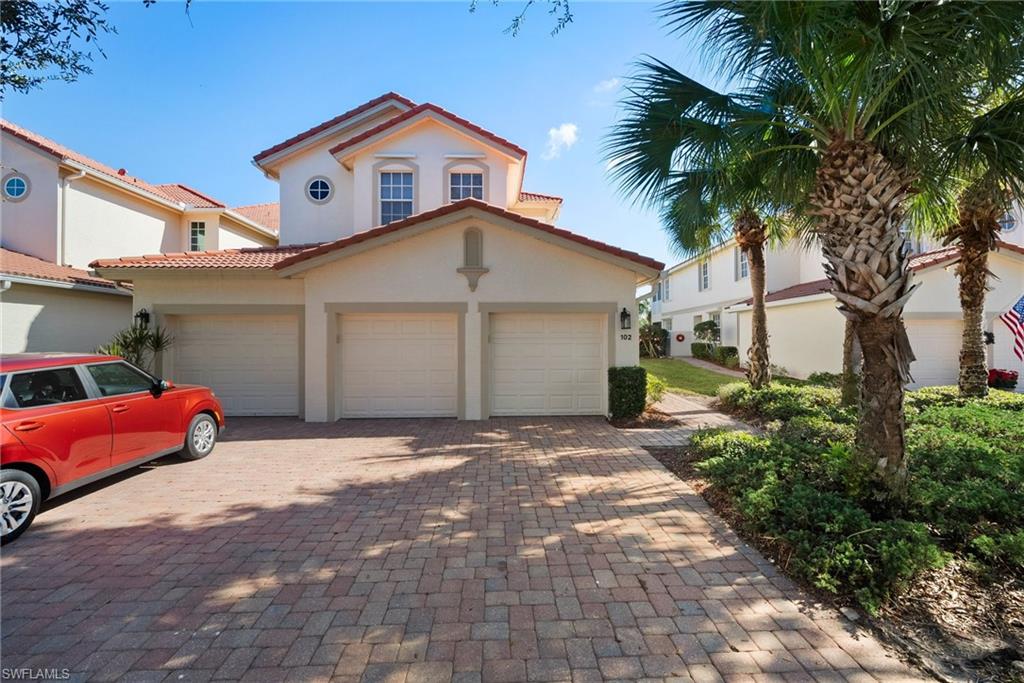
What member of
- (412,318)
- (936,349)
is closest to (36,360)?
(412,318)

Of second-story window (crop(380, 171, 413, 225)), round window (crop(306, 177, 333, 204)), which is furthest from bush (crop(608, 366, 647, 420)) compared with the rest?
round window (crop(306, 177, 333, 204))

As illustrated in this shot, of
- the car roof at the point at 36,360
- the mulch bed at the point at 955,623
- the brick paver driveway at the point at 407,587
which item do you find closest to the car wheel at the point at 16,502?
the brick paver driveway at the point at 407,587

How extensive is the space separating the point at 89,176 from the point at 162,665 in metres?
17.8

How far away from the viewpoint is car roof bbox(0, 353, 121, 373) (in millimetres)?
4691

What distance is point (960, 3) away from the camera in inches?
159

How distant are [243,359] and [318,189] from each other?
20.8ft

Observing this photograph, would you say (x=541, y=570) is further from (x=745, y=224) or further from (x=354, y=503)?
(x=745, y=224)

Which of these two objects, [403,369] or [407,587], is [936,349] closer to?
[403,369]

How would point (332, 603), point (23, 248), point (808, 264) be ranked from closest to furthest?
point (332, 603), point (23, 248), point (808, 264)

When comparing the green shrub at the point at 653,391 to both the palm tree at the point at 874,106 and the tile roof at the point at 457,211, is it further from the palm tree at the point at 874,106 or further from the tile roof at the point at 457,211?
the palm tree at the point at 874,106

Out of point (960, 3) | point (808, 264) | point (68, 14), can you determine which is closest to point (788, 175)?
point (960, 3)

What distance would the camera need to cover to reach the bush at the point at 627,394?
951 centimetres

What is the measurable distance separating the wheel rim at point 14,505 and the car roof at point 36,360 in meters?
1.23

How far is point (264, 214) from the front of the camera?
21.7m
